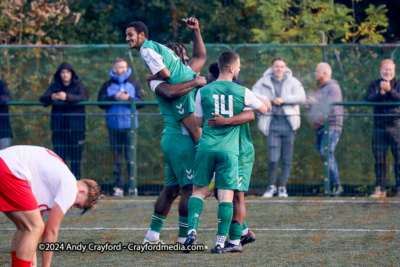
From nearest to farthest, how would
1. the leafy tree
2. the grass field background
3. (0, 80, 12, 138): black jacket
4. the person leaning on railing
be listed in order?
1. the grass field background
2. the person leaning on railing
3. (0, 80, 12, 138): black jacket
4. the leafy tree

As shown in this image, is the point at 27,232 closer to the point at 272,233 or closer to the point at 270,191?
the point at 272,233

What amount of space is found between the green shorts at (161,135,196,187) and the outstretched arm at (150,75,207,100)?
418 mm

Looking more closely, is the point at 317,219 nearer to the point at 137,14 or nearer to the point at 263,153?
the point at 263,153

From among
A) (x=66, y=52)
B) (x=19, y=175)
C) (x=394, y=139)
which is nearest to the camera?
(x=19, y=175)

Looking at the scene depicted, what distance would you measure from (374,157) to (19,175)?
832cm

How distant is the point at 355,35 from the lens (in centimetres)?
1639

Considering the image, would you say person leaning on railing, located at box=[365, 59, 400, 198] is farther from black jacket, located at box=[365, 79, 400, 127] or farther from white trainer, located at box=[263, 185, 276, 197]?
white trainer, located at box=[263, 185, 276, 197]

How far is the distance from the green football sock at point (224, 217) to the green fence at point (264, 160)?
18.8 ft

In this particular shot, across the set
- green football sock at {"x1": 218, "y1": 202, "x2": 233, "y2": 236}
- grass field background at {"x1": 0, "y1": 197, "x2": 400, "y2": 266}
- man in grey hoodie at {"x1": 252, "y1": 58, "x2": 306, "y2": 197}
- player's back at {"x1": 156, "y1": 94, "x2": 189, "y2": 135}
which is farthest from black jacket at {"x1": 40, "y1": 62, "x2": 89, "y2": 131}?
green football sock at {"x1": 218, "y1": 202, "x2": 233, "y2": 236}

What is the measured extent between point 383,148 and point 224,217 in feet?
20.1

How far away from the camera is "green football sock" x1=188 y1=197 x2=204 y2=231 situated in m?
7.68

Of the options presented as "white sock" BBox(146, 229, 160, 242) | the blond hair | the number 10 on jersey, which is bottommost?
"white sock" BBox(146, 229, 160, 242)

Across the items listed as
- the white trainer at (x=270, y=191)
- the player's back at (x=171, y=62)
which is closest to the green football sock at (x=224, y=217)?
the player's back at (x=171, y=62)

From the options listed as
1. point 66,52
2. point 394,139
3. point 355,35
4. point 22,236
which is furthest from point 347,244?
point 355,35
